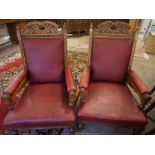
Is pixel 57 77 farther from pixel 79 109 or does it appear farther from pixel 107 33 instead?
pixel 107 33

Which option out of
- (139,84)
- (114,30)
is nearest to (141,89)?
(139,84)

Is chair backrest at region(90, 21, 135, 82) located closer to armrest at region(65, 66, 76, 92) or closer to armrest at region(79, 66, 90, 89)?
armrest at region(79, 66, 90, 89)

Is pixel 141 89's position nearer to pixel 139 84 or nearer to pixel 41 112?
pixel 139 84

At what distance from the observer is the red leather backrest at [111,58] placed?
155cm

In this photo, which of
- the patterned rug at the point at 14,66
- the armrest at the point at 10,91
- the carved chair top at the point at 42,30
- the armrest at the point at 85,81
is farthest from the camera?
the patterned rug at the point at 14,66

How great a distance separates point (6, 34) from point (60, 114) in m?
3.63

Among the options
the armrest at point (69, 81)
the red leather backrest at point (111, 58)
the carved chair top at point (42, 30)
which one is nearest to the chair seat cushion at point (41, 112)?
the armrest at point (69, 81)

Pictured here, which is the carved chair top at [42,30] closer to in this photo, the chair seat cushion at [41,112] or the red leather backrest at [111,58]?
the red leather backrest at [111,58]

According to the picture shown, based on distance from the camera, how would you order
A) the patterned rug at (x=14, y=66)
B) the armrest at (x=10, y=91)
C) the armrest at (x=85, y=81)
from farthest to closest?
the patterned rug at (x=14, y=66) → the armrest at (x=85, y=81) → the armrest at (x=10, y=91)

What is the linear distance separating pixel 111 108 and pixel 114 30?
2.52 feet

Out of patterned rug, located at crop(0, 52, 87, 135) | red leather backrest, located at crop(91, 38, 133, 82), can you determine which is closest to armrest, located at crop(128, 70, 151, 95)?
red leather backrest, located at crop(91, 38, 133, 82)

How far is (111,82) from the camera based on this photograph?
1675mm

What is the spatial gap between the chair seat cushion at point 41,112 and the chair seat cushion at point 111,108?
0.49 ft

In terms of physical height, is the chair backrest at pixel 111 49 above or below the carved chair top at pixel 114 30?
below
